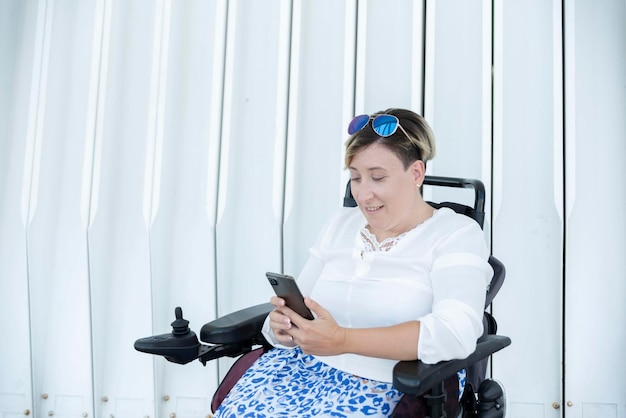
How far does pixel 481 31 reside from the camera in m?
2.03

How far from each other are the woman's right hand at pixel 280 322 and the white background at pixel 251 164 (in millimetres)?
846

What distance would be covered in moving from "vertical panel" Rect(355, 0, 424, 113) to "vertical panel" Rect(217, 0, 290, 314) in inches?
12.0

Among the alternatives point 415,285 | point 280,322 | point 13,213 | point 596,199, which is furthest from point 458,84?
point 13,213

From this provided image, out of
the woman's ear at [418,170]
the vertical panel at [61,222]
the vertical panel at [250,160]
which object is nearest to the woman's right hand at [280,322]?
the woman's ear at [418,170]

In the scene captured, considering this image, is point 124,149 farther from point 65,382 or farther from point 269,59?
point 65,382

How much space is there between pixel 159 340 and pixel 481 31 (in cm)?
156

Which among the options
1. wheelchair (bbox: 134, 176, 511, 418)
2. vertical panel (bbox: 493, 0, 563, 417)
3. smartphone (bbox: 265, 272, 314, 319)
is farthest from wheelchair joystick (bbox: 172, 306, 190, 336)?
vertical panel (bbox: 493, 0, 563, 417)

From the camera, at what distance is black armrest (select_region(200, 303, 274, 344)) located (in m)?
1.37

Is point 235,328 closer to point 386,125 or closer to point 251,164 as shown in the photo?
point 386,125

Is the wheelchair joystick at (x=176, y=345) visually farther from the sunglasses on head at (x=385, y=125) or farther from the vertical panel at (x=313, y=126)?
the vertical panel at (x=313, y=126)

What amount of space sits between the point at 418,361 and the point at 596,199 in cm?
126

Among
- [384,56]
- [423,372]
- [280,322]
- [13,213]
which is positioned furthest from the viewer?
[13,213]

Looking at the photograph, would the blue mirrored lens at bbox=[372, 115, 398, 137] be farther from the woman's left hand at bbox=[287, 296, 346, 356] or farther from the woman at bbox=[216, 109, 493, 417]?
the woman's left hand at bbox=[287, 296, 346, 356]

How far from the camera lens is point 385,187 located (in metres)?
1.35
